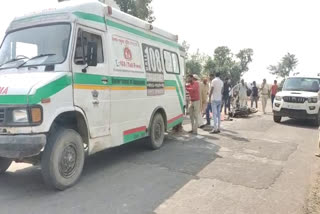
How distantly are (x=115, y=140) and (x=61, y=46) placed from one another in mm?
2055

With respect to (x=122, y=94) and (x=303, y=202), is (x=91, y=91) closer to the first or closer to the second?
(x=122, y=94)

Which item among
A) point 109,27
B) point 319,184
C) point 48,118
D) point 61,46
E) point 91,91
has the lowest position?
point 319,184

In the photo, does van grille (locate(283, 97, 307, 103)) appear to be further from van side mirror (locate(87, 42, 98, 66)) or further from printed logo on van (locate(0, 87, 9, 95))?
printed logo on van (locate(0, 87, 9, 95))

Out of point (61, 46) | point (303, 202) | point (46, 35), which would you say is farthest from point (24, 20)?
point (303, 202)

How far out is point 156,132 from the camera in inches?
322

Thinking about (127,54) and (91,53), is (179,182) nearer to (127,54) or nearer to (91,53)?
(91,53)

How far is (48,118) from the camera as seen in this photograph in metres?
4.57

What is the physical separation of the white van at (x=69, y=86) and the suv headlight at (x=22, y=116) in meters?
0.01

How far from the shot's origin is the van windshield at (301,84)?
13961 mm

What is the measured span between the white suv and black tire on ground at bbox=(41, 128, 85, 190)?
419 inches

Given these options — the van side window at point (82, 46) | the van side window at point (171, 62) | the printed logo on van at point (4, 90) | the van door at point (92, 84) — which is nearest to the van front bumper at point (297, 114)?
the van side window at point (171, 62)

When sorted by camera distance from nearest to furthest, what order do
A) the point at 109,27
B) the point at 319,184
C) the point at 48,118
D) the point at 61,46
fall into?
the point at 48,118 < the point at 61,46 < the point at 319,184 < the point at 109,27

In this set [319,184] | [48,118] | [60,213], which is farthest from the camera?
[319,184]

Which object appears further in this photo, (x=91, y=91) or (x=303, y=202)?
(x=91, y=91)
